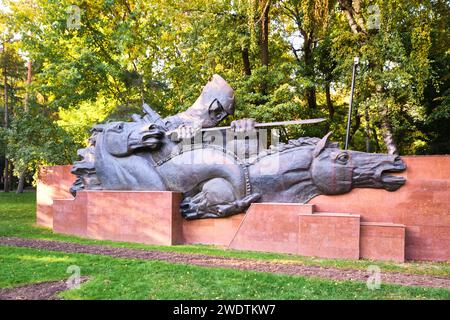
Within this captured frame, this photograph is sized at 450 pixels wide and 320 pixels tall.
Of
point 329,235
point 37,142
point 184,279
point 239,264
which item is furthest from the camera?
point 37,142

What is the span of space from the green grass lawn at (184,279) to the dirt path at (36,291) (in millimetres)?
237

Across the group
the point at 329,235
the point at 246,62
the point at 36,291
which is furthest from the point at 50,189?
the point at 246,62

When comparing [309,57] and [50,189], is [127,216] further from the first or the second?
[309,57]

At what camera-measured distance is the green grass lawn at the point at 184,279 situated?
20.4 ft

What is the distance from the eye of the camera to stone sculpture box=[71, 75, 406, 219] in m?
10.4

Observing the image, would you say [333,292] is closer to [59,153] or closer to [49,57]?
[59,153]

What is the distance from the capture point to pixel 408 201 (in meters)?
9.83

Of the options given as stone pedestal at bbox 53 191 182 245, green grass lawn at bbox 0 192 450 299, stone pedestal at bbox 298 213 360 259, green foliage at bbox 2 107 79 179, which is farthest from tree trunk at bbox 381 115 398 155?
green foliage at bbox 2 107 79 179

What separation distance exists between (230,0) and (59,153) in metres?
10.3

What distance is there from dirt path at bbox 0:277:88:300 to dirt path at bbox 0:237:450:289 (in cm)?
232

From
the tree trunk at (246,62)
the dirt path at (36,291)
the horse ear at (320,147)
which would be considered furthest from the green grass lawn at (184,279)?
the tree trunk at (246,62)

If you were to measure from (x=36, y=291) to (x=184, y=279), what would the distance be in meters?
2.28

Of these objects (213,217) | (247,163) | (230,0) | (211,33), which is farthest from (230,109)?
(230,0)

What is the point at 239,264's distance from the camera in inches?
329
